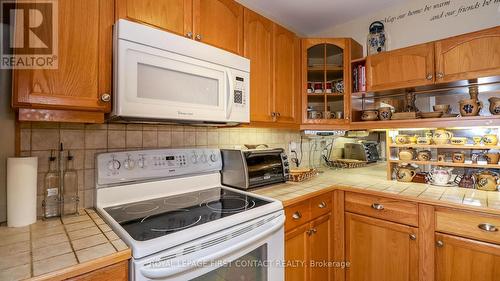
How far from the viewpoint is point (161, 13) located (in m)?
1.17

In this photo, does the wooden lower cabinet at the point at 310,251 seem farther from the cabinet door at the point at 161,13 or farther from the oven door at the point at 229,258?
the cabinet door at the point at 161,13

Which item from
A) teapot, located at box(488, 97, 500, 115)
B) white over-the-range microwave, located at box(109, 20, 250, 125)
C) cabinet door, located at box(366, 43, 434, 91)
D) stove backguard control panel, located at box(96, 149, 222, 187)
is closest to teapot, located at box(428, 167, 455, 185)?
teapot, located at box(488, 97, 500, 115)

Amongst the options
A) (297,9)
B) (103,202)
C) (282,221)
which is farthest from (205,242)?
(297,9)

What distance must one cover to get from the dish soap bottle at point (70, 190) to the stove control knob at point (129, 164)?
0.21m

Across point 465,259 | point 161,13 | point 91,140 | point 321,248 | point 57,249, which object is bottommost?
point 321,248

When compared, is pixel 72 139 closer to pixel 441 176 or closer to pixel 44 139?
pixel 44 139

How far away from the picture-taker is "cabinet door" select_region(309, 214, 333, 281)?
154 centimetres

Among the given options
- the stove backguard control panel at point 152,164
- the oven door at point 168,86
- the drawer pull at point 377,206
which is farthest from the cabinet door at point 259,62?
the drawer pull at point 377,206

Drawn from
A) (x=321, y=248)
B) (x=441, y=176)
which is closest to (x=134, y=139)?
(x=321, y=248)

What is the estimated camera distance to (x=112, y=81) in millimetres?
1028

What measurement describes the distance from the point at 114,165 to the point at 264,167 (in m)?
0.89

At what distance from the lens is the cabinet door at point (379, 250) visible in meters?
1.44

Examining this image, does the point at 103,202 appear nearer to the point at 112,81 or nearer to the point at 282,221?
the point at 112,81

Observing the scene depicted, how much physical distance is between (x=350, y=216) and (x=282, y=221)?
727 mm
